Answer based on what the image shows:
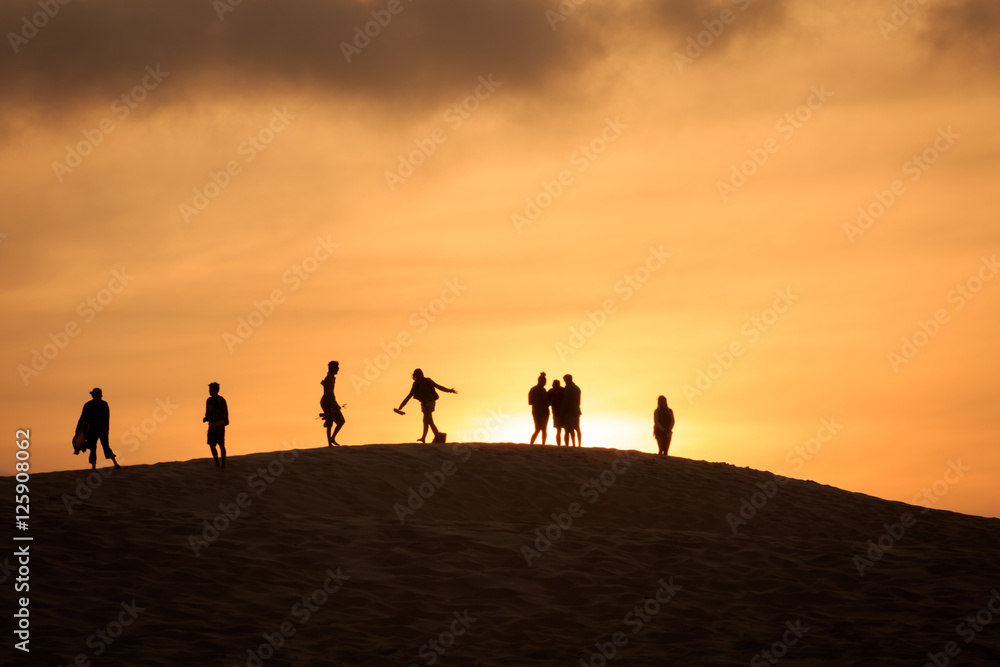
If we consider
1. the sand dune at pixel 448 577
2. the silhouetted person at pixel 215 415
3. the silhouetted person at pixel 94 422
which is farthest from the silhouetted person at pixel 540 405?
the silhouetted person at pixel 94 422

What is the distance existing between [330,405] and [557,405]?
20.7 feet

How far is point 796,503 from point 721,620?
11034mm

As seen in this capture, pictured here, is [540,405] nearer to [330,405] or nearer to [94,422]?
[330,405]

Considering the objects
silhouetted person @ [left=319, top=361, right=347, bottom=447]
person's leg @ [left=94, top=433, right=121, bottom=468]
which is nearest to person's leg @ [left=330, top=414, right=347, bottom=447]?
silhouetted person @ [left=319, top=361, right=347, bottom=447]

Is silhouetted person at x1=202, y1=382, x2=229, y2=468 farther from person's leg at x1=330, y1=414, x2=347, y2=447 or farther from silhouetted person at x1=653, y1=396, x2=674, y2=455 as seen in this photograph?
silhouetted person at x1=653, y1=396, x2=674, y2=455

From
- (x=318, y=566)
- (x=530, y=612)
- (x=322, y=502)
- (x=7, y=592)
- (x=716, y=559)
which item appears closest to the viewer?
(x=7, y=592)

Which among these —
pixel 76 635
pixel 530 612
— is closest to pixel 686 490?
pixel 530 612

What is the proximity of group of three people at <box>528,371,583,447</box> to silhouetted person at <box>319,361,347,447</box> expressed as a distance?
18.1 feet

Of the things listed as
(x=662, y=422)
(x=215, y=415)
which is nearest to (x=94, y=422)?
(x=215, y=415)

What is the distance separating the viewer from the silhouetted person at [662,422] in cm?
2542

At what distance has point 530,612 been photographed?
13.0 m

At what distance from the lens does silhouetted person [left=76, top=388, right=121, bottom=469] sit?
709 inches

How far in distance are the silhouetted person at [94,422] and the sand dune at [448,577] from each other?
779 mm

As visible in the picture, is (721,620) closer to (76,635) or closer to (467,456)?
(76,635)
